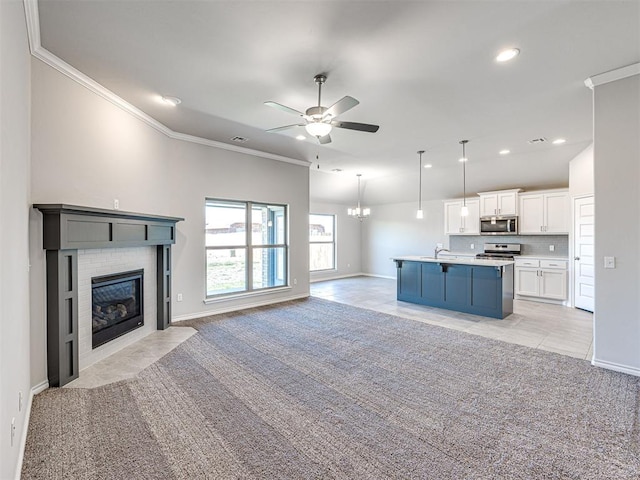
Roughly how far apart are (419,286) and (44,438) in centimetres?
583

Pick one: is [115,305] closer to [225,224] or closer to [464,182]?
[225,224]

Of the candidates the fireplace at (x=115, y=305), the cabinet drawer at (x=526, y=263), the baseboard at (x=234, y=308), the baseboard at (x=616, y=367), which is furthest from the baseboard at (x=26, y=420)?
the cabinet drawer at (x=526, y=263)

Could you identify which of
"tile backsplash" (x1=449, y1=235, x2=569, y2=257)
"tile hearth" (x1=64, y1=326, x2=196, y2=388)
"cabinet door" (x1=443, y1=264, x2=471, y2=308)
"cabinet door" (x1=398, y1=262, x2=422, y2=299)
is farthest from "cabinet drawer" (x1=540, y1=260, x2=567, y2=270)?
"tile hearth" (x1=64, y1=326, x2=196, y2=388)

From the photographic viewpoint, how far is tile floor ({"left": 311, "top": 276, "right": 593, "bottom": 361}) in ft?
13.4

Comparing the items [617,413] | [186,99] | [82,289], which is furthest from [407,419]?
[186,99]

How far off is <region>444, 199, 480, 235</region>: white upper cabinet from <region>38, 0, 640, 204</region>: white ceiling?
126 inches

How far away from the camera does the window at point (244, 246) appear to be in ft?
18.3

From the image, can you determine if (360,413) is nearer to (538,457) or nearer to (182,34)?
(538,457)

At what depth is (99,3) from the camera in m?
2.20

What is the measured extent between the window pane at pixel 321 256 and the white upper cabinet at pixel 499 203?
15.3 ft

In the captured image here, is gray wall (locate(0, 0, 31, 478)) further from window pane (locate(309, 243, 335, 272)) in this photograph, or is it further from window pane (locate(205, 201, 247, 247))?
window pane (locate(309, 243, 335, 272))

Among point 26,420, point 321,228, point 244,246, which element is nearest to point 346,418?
point 26,420

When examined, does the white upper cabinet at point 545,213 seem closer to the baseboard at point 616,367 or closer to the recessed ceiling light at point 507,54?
the baseboard at point 616,367

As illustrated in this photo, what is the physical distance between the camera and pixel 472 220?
805cm
